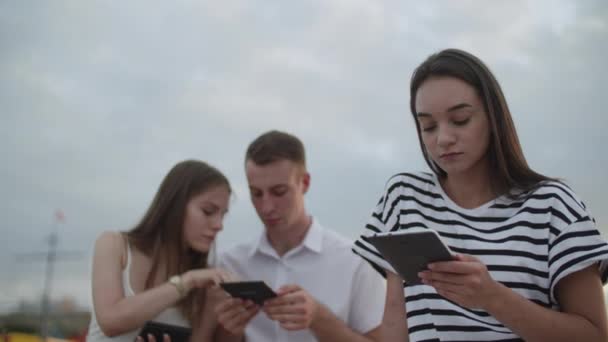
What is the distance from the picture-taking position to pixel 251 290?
3.59 m

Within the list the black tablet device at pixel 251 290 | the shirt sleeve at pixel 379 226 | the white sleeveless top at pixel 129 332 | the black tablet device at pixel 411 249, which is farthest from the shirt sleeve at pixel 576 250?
the white sleeveless top at pixel 129 332

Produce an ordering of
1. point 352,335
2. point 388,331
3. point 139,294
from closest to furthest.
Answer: point 388,331, point 139,294, point 352,335

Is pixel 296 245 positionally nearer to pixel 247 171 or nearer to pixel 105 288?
pixel 247 171

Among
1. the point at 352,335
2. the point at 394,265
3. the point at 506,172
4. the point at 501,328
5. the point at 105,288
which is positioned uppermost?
the point at 506,172

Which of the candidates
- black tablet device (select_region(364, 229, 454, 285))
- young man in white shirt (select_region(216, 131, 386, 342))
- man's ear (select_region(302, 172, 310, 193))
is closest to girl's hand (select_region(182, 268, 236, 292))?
young man in white shirt (select_region(216, 131, 386, 342))

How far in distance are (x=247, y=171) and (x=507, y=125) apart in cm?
260

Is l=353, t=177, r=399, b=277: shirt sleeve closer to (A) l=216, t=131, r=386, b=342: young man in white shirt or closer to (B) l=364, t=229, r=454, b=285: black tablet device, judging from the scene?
(B) l=364, t=229, r=454, b=285: black tablet device

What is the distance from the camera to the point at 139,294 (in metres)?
3.80

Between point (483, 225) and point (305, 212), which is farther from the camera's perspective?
point (305, 212)

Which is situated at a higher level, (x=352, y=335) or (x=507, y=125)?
(x=507, y=125)

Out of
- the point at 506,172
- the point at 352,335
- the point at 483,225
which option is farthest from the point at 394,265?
the point at 352,335

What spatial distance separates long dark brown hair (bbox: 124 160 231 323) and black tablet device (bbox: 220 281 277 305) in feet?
1.86

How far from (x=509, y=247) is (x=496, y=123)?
0.44 meters

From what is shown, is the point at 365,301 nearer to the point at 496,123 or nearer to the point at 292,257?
A: the point at 292,257
